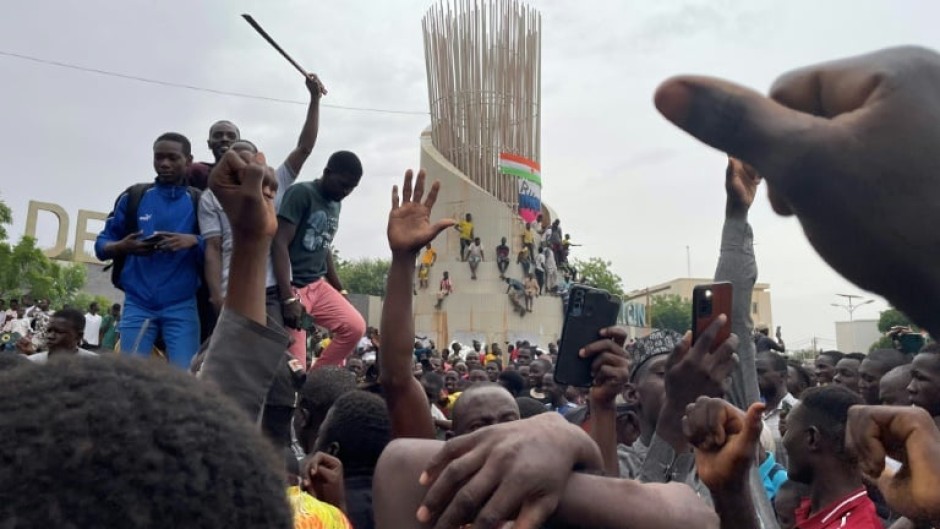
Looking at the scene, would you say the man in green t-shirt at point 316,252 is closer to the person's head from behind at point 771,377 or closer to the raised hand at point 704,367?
the raised hand at point 704,367

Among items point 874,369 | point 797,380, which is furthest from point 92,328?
point 874,369

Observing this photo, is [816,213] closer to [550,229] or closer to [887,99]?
[887,99]

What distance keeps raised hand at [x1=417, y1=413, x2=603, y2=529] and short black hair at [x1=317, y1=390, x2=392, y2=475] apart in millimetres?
1761

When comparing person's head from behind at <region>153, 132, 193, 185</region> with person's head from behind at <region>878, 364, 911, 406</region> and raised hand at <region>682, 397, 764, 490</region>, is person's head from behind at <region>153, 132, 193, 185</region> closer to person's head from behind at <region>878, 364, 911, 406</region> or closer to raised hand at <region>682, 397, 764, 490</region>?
raised hand at <region>682, 397, 764, 490</region>

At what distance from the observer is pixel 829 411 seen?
333cm

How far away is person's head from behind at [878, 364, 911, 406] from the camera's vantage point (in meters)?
4.49

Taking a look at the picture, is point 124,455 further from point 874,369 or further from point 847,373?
point 847,373

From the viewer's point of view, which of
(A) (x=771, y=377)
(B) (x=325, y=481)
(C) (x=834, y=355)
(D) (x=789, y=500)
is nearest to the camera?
(B) (x=325, y=481)

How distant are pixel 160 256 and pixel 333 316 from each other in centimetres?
131

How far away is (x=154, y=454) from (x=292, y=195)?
4.13 metres

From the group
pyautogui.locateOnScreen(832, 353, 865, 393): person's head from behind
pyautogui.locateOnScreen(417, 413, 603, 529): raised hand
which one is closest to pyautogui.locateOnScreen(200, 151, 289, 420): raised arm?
pyautogui.locateOnScreen(417, 413, 603, 529): raised hand

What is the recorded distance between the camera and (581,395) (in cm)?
835

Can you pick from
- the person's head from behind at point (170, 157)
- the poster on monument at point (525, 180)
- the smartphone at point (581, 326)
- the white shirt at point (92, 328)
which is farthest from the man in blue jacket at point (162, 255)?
the poster on monument at point (525, 180)

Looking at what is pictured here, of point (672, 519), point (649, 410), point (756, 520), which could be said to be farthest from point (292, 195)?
point (672, 519)
